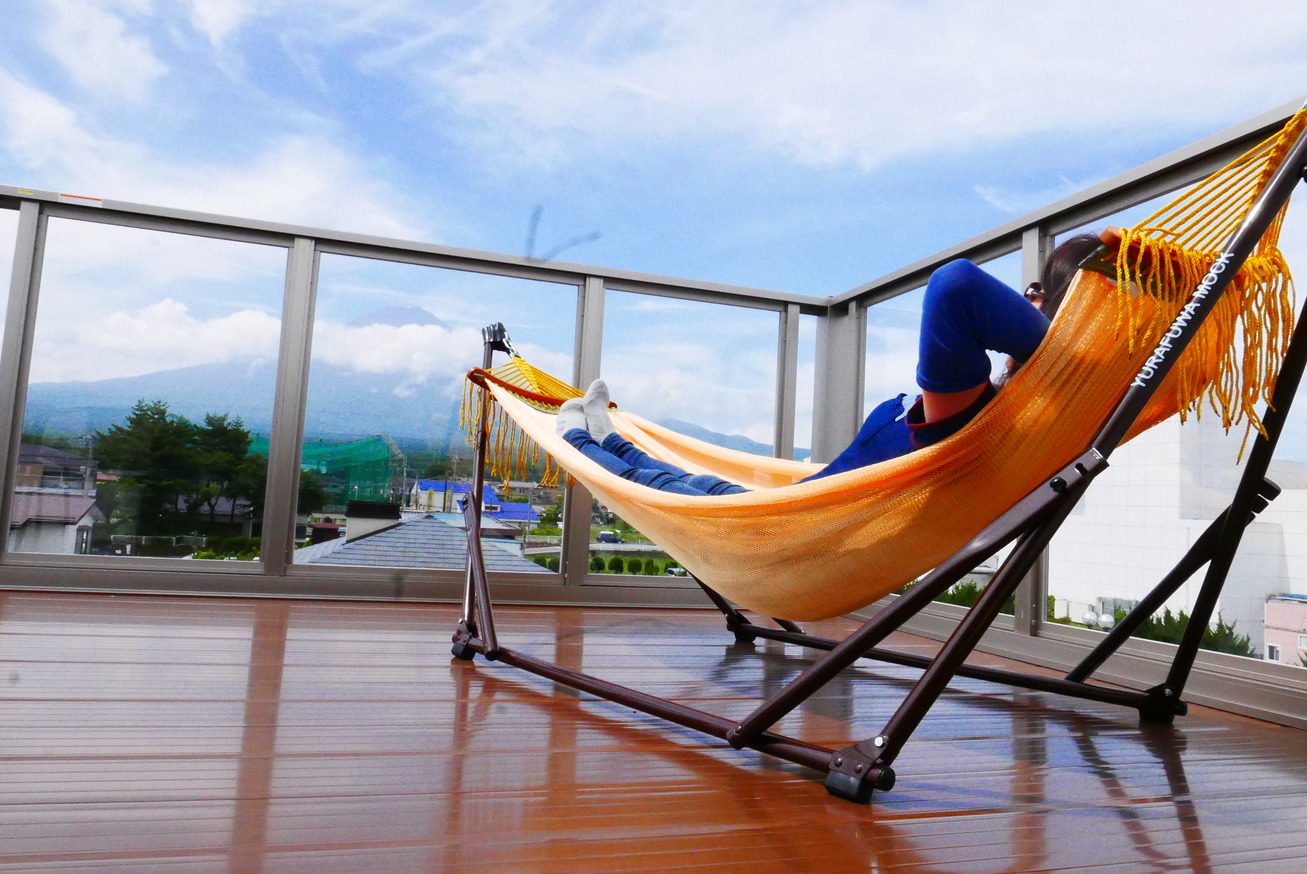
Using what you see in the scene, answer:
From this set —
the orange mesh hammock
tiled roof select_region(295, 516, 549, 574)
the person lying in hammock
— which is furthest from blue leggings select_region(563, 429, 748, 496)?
tiled roof select_region(295, 516, 549, 574)

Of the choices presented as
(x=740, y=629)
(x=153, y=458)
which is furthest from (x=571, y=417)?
(x=153, y=458)

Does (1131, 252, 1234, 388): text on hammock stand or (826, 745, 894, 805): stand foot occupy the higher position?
(1131, 252, 1234, 388): text on hammock stand

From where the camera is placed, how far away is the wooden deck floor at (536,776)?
1161 mm

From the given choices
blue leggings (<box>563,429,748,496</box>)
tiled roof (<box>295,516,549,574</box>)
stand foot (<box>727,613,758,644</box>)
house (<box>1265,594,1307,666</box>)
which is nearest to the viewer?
blue leggings (<box>563,429,748,496</box>)

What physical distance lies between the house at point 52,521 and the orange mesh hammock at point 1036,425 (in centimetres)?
290

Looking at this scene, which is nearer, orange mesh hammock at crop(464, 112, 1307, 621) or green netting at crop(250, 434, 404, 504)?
orange mesh hammock at crop(464, 112, 1307, 621)

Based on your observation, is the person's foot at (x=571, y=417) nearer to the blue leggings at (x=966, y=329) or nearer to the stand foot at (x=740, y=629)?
the stand foot at (x=740, y=629)

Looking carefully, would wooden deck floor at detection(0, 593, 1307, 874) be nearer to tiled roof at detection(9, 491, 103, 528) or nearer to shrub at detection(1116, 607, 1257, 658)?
shrub at detection(1116, 607, 1257, 658)

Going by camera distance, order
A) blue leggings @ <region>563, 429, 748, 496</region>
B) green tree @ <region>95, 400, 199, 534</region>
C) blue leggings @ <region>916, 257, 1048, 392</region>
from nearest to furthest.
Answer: blue leggings @ <region>916, 257, 1048, 392</region>
blue leggings @ <region>563, 429, 748, 496</region>
green tree @ <region>95, 400, 199, 534</region>

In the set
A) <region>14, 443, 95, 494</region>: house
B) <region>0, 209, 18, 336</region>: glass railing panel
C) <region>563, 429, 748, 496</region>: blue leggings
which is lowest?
<region>14, 443, 95, 494</region>: house

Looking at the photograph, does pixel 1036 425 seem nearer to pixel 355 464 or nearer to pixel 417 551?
pixel 417 551

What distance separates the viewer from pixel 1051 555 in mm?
2904

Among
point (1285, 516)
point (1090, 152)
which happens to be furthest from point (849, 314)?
point (1090, 152)

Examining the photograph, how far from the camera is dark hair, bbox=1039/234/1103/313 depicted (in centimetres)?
127
